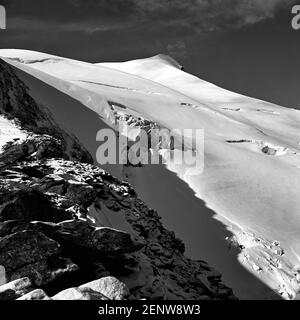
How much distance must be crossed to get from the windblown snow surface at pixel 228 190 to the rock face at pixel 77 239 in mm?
6989

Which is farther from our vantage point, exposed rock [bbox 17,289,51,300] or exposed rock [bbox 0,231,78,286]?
exposed rock [bbox 0,231,78,286]

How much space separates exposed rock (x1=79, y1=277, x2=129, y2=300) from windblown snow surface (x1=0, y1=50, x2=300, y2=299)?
15165mm

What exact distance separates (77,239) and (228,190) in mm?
24647

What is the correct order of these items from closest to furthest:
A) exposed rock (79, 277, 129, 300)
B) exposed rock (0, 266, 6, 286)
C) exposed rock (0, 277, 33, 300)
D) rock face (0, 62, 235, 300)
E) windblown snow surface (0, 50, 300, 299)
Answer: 1. exposed rock (0, 277, 33, 300)
2. exposed rock (79, 277, 129, 300)
3. exposed rock (0, 266, 6, 286)
4. rock face (0, 62, 235, 300)
5. windblown snow surface (0, 50, 300, 299)

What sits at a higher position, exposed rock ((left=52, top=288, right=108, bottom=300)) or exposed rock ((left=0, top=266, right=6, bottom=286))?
exposed rock ((left=52, top=288, right=108, bottom=300))

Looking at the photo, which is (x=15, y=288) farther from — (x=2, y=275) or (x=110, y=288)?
(x=110, y=288)

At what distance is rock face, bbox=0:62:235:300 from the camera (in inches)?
682

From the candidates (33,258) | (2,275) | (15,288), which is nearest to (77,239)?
(33,258)

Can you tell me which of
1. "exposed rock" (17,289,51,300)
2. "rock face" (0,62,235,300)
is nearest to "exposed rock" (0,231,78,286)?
"rock face" (0,62,235,300)

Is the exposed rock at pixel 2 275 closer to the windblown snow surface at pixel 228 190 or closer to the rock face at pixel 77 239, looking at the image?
the rock face at pixel 77 239

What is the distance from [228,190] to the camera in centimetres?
4269

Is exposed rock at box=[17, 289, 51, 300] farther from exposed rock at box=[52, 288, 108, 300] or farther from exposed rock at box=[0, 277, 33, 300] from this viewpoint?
exposed rock at box=[0, 277, 33, 300]

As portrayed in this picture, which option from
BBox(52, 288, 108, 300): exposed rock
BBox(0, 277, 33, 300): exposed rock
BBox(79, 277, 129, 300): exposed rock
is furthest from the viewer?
BBox(79, 277, 129, 300): exposed rock
